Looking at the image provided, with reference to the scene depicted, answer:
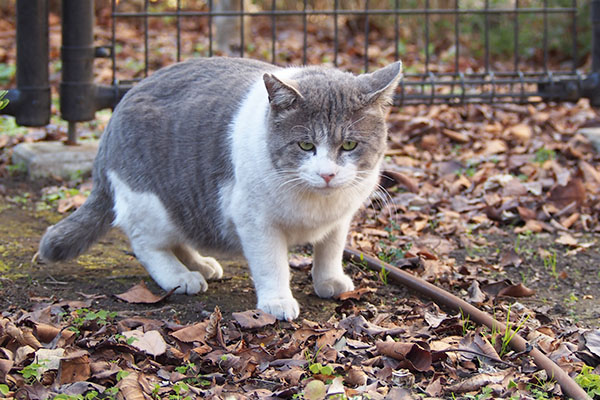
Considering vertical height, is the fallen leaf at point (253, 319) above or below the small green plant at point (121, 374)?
below

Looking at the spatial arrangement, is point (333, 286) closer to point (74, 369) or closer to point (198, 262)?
point (198, 262)

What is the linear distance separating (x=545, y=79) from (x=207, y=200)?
331 cm

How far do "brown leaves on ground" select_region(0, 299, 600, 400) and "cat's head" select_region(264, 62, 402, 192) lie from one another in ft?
1.89

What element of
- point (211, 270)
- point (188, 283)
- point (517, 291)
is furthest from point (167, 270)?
point (517, 291)

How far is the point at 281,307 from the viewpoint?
301 centimetres

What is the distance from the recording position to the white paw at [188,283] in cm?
332

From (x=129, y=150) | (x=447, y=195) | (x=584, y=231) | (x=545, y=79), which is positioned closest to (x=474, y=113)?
(x=545, y=79)

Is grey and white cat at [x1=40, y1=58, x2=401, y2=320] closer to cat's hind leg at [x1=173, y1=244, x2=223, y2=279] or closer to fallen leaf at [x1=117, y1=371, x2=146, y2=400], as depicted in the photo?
cat's hind leg at [x1=173, y1=244, x2=223, y2=279]

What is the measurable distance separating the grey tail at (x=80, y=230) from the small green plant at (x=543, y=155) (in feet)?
9.82

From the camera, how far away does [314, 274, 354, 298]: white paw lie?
3.29 meters

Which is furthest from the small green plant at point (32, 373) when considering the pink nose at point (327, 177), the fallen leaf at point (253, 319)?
the pink nose at point (327, 177)

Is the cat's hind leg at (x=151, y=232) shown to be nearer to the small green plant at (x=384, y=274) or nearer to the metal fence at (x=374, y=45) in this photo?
the small green plant at (x=384, y=274)

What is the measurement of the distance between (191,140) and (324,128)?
0.71 m

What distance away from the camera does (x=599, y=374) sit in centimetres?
253
